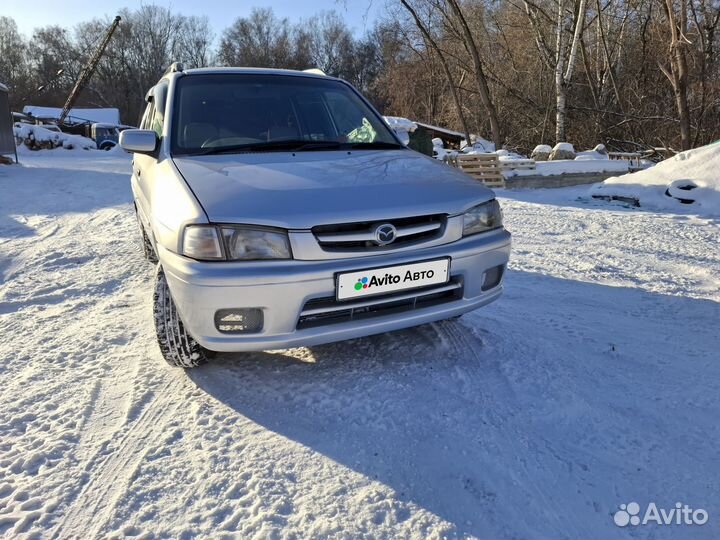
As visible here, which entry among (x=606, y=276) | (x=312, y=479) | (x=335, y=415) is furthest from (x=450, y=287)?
(x=606, y=276)

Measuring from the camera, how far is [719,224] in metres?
6.30

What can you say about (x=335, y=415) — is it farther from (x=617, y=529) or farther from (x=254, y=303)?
(x=617, y=529)

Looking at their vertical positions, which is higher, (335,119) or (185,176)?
(335,119)

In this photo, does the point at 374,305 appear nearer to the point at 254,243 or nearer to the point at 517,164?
the point at 254,243

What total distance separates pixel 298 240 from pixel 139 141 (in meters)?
1.42

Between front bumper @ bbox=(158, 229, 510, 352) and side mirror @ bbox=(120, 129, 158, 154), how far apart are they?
865 millimetres

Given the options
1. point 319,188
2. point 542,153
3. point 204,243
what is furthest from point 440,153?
point 204,243

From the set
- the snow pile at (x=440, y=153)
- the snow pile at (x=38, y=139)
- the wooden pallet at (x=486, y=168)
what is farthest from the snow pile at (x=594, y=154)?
the snow pile at (x=38, y=139)

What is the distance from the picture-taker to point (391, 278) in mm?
2340

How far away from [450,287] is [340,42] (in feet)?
202

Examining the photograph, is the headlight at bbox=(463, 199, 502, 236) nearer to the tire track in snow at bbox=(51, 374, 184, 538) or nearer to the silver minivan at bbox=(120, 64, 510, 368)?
the silver minivan at bbox=(120, 64, 510, 368)

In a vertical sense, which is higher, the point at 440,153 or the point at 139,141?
the point at 139,141

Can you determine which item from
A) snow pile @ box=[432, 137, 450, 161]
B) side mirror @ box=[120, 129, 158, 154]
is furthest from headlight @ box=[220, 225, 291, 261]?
snow pile @ box=[432, 137, 450, 161]

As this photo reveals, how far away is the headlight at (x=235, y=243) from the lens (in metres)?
2.19
